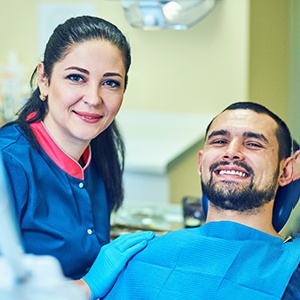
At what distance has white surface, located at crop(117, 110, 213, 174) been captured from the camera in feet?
6.39

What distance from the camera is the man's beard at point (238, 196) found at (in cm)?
116

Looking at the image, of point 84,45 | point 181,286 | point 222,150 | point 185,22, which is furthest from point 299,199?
point 185,22

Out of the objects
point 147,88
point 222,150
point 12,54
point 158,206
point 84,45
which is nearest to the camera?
point 84,45

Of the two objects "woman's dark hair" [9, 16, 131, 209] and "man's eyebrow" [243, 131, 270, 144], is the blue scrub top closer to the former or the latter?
"woman's dark hair" [9, 16, 131, 209]

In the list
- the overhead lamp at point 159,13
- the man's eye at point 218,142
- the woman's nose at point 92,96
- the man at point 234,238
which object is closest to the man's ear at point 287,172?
the man at point 234,238

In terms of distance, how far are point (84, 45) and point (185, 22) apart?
0.82 m

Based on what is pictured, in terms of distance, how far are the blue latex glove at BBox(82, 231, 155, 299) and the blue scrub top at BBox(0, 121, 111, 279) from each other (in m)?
0.05

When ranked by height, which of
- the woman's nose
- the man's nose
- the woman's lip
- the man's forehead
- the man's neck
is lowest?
the man's neck

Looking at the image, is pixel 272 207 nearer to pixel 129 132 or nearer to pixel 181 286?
pixel 181 286

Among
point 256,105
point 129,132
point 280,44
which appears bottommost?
point 129,132

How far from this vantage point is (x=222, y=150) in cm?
120

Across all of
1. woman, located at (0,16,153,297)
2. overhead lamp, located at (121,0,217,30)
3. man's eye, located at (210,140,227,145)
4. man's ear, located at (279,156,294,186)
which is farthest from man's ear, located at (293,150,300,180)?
overhead lamp, located at (121,0,217,30)

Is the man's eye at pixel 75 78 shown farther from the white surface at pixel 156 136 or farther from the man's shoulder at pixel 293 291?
the white surface at pixel 156 136

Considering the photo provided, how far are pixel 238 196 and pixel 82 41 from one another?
37cm
